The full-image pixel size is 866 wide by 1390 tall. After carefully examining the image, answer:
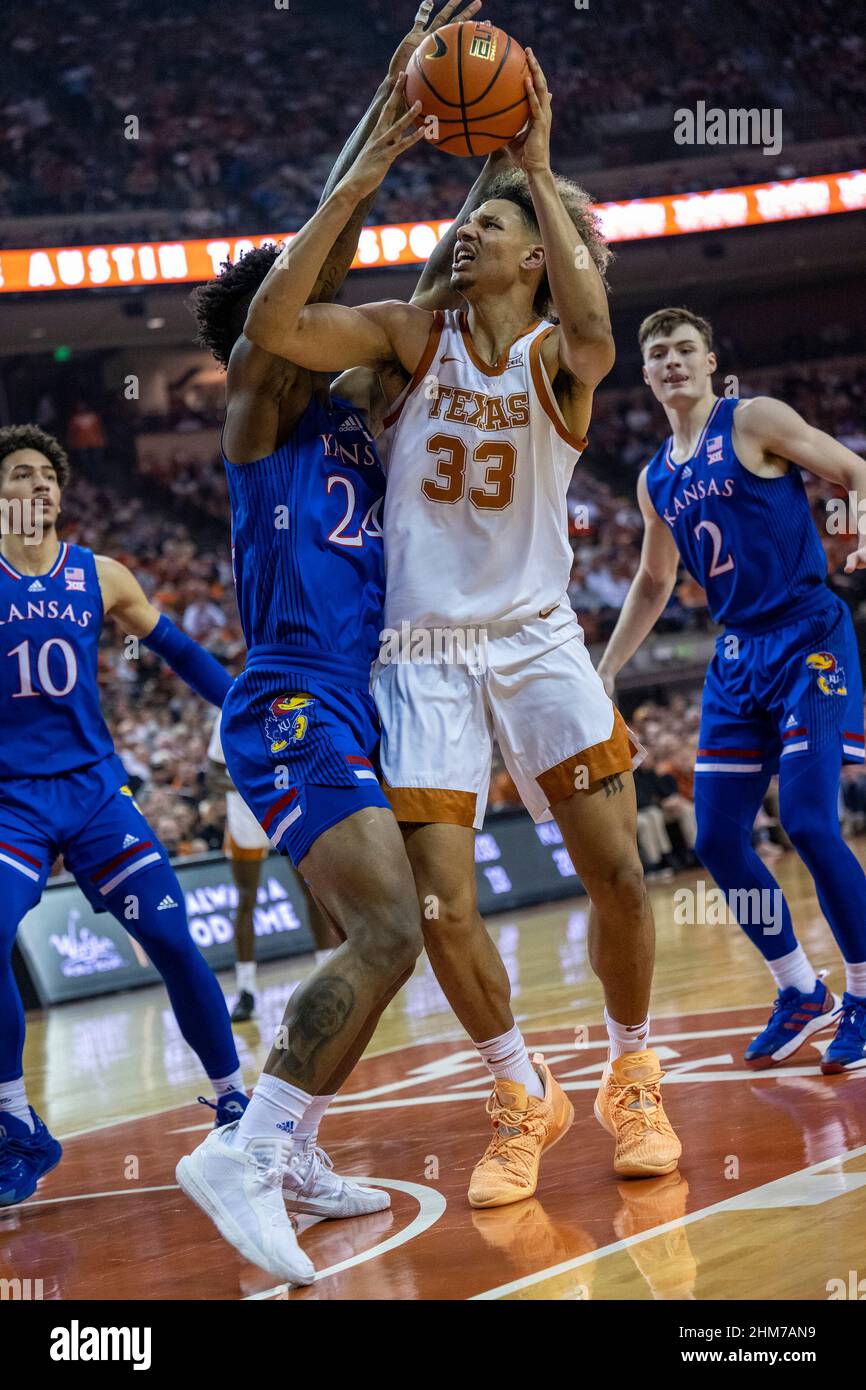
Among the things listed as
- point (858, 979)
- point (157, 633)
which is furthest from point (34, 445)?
point (858, 979)

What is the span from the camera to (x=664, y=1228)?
3.22 meters

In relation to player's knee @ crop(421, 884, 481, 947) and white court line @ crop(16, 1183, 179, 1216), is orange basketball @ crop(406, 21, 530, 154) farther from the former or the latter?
white court line @ crop(16, 1183, 179, 1216)

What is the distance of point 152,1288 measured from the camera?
10.7 feet

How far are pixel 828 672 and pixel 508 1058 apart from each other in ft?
6.50

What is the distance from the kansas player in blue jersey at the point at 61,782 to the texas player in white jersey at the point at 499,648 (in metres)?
1.12

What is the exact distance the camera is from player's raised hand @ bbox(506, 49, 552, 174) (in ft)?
11.9

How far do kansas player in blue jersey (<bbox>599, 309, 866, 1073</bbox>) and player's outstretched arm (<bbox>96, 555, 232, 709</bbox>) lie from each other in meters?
1.35

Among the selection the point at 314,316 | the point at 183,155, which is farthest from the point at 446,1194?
the point at 183,155

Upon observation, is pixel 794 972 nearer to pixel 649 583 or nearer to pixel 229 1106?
pixel 649 583

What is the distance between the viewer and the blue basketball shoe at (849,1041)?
479 centimetres

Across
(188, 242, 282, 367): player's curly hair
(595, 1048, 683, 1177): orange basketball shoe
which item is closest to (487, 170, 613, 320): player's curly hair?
(188, 242, 282, 367): player's curly hair

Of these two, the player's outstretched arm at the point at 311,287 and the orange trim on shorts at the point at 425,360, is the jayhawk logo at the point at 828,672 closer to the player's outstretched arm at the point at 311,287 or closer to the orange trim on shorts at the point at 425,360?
the orange trim on shorts at the point at 425,360

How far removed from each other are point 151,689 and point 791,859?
765 centimetres
